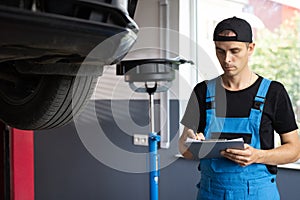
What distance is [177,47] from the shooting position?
3307 millimetres

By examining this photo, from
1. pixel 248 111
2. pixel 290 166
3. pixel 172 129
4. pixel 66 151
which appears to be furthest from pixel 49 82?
pixel 66 151

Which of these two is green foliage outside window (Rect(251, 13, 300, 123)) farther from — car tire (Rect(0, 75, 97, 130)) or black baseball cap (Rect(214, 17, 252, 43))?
car tire (Rect(0, 75, 97, 130))

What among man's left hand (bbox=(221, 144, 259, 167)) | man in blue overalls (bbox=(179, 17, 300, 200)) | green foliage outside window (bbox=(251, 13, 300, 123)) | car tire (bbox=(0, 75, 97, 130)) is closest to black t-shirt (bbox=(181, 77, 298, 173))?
man in blue overalls (bbox=(179, 17, 300, 200))

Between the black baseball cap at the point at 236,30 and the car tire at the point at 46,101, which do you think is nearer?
the car tire at the point at 46,101

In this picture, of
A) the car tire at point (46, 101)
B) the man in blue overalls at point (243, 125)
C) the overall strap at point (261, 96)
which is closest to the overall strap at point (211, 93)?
the man in blue overalls at point (243, 125)

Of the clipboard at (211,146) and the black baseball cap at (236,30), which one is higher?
the black baseball cap at (236,30)

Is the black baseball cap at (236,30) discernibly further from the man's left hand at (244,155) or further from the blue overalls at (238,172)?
the man's left hand at (244,155)

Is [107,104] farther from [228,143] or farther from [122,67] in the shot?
[228,143]

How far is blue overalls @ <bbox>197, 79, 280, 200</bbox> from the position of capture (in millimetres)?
1745

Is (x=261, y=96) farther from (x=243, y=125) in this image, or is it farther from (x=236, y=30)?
(x=236, y=30)

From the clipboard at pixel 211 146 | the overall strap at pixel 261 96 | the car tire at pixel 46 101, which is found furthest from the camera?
the overall strap at pixel 261 96

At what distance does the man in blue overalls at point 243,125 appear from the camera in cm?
176

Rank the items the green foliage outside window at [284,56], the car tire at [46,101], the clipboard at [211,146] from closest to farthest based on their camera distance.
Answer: the car tire at [46,101]
the clipboard at [211,146]
the green foliage outside window at [284,56]

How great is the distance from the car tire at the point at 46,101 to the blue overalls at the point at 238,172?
738 mm
